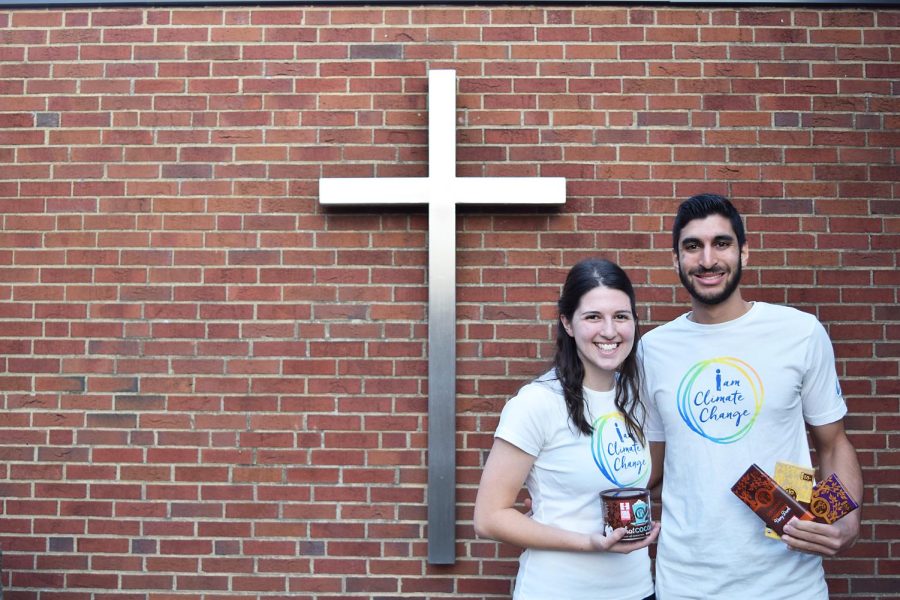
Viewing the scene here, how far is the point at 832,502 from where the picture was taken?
1952 mm

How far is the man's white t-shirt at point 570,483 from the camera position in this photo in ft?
6.52

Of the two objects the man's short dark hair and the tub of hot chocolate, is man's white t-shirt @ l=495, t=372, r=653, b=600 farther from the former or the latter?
the man's short dark hair

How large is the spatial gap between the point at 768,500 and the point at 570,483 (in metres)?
0.52

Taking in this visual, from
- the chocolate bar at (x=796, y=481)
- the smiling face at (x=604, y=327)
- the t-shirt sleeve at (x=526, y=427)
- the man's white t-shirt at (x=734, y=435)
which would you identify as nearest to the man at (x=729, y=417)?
the man's white t-shirt at (x=734, y=435)

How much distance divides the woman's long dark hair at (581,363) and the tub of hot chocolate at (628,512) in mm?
204

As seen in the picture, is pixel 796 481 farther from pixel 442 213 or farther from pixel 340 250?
pixel 340 250

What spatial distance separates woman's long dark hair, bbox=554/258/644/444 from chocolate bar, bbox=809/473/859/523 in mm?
471

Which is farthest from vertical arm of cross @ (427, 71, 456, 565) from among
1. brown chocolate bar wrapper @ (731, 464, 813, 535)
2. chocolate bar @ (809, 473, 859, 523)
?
chocolate bar @ (809, 473, 859, 523)

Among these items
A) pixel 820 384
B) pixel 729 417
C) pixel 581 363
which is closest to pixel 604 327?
pixel 581 363

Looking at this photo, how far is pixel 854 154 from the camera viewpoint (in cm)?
309

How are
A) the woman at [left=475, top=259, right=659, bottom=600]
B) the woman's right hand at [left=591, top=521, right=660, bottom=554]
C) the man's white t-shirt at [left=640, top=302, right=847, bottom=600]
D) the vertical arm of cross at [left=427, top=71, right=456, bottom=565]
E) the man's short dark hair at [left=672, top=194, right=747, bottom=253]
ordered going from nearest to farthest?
the woman's right hand at [left=591, top=521, right=660, bottom=554] → the woman at [left=475, top=259, right=659, bottom=600] → the man's white t-shirt at [left=640, top=302, right=847, bottom=600] → the man's short dark hair at [left=672, top=194, right=747, bottom=253] → the vertical arm of cross at [left=427, top=71, right=456, bottom=565]

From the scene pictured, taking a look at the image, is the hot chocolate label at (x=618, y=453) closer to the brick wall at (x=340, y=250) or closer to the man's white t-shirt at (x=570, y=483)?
the man's white t-shirt at (x=570, y=483)

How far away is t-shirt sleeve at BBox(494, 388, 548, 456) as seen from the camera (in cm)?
200

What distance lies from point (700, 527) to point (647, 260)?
1249mm
